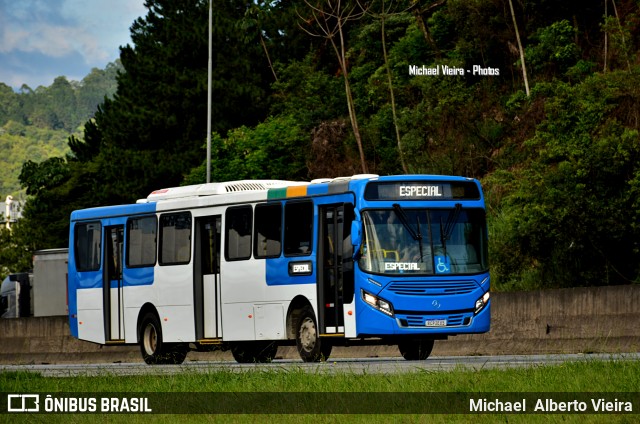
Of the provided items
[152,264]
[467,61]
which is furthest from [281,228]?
[467,61]

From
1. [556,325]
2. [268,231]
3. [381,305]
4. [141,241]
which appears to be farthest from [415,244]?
[141,241]

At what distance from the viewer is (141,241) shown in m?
28.1

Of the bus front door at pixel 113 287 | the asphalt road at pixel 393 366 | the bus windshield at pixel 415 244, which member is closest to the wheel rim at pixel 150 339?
the bus front door at pixel 113 287

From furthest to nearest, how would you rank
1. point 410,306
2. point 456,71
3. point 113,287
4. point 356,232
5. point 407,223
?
point 456,71, point 113,287, point 407,223, point 410,306, point 356,232

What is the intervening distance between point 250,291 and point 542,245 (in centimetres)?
896

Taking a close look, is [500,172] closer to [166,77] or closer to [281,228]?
[281,228]

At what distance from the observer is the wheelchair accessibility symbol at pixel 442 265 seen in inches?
864

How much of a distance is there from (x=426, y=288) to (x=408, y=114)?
32.2 meters

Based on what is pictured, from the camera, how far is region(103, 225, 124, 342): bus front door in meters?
28.8

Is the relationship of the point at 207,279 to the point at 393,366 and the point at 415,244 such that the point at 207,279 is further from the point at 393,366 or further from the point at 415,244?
the point at 393,366

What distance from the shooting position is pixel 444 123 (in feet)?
164

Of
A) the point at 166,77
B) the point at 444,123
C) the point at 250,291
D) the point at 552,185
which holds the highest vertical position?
the point at 166,77

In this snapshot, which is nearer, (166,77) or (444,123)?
(444,123)

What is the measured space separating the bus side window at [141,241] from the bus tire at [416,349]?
625 cm
